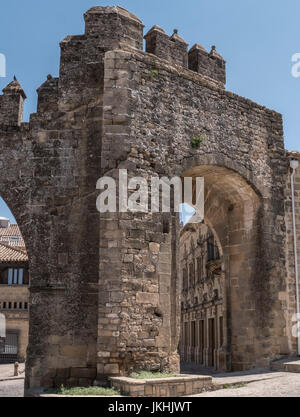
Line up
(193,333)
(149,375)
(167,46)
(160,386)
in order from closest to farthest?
(160,386) → (149,375) → (167,46) → (193,333)

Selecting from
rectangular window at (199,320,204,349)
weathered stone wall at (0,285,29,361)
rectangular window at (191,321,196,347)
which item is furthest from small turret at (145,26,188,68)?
weathered stone wall at (0,285,29,361)

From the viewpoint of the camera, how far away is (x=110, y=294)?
916cm

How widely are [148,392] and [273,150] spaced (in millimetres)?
6950

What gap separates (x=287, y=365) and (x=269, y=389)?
87.7 inches

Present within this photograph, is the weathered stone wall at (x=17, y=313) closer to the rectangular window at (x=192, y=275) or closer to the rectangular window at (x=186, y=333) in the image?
the rectangular window at (x=186, y=333)

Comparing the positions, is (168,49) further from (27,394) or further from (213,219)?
(27,394)

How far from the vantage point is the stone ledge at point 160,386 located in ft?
26.3

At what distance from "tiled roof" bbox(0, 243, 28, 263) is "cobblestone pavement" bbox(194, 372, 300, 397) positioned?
821 inches

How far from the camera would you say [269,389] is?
8.95 meters

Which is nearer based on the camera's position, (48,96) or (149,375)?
(149,375)

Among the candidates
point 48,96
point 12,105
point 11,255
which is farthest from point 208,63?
point 11,255

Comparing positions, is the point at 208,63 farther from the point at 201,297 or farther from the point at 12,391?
the point at 201,297

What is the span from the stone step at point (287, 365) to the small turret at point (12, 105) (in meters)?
7.41

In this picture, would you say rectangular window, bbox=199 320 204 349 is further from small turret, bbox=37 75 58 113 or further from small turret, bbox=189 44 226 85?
small turret, bbox=37 75 58 113
